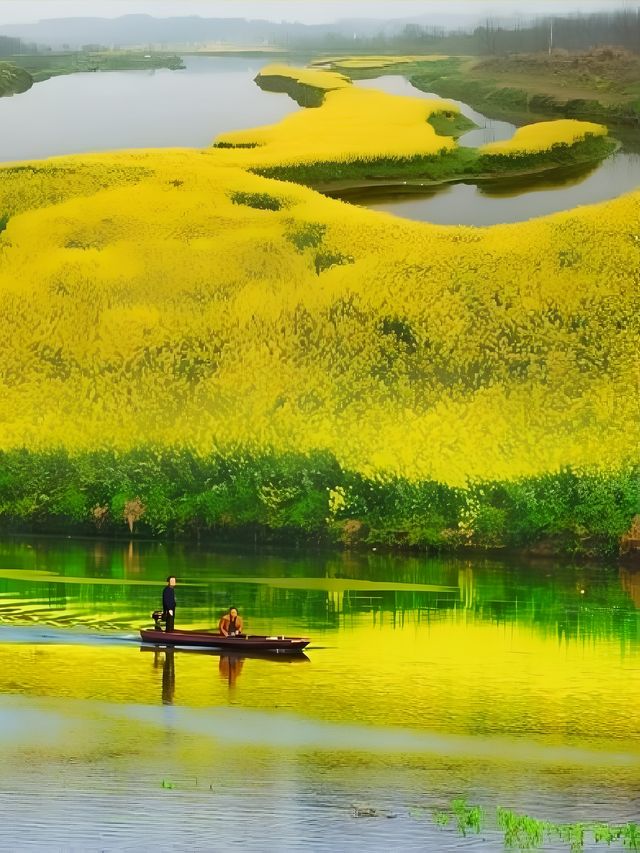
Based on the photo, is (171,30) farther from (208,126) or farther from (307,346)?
(307,346)

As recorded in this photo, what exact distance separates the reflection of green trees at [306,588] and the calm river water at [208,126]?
433 cm

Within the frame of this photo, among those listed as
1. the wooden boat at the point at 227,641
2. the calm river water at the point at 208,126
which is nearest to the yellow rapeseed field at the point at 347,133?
the calm river water at the point at 208,126

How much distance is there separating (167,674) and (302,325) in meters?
7.33

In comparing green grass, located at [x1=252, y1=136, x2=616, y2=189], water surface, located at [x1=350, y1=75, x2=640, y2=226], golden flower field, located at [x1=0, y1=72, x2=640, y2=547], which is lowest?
golden flower field, located at [x1=0, y1=72, x2=640, y2=547]

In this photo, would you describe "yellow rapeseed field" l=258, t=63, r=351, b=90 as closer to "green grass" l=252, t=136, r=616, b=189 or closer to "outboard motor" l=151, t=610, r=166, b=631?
"green grass" l=252, t=136, r=616, b=189

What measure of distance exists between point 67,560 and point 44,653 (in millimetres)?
4073

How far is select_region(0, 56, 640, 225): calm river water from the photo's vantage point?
19281 mm

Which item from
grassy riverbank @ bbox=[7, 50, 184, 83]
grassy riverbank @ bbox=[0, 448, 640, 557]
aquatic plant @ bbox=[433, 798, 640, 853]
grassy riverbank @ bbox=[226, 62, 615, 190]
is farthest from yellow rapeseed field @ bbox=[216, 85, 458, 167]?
aquatic plant @ bbox=[433, 798, 640, 853]

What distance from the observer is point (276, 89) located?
20.5m

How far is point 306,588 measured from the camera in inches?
642

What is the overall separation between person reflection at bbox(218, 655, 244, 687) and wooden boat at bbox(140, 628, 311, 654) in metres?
0.11

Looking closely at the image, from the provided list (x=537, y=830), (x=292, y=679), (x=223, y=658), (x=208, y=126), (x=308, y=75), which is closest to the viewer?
(x=537, y=830)

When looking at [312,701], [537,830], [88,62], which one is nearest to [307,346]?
[88,62]

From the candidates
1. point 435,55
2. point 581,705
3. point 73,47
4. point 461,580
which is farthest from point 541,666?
point 73,47
